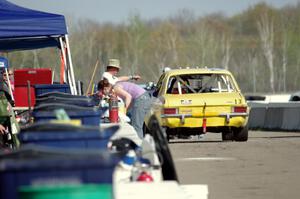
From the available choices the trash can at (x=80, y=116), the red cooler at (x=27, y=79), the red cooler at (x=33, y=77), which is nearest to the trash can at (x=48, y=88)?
the red cooler at (x=27, y=79)

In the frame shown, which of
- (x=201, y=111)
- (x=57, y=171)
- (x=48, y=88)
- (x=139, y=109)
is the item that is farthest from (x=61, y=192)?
(x=201, y=111)

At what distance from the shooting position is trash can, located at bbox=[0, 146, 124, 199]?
5078mm

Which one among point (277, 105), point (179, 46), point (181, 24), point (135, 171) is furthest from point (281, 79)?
point (135, 171)

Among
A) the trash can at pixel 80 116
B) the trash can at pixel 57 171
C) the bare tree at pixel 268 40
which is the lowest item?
the bare tree at pixel 268 40

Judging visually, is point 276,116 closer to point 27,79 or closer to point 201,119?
point 201,119

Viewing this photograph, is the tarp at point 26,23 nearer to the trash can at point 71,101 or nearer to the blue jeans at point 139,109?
the blue jeans at point 139,109

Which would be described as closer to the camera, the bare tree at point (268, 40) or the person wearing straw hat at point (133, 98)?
the person wearing straw hat at point (133, 98)

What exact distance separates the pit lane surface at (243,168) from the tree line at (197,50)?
48756 millimetres

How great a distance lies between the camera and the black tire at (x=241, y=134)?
2200 cm

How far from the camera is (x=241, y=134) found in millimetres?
22094

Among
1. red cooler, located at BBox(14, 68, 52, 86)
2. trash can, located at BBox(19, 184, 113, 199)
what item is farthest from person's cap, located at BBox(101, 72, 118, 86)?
trash can, located at BBox(19, 184, 113, 199)

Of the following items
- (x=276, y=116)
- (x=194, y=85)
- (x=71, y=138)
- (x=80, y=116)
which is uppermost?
(x=71, y=138)

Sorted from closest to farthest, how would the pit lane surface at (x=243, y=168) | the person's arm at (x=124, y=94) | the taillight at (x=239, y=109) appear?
the pit lane surface at (x=243, y=168) → the person's arm at (x=124, y=94) → the taillight at (x=239, y=109)

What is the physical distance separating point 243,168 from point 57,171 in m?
10.5
